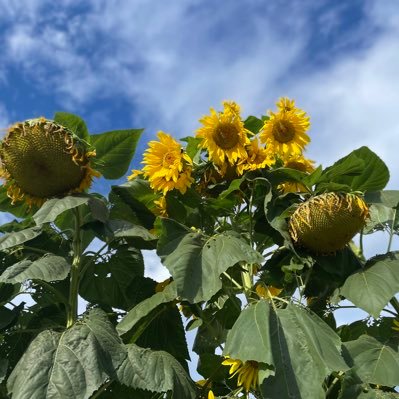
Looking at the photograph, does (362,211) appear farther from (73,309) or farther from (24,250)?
(24,250)

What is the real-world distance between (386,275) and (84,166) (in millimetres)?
1058

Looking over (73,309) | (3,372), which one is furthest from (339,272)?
(3,372)

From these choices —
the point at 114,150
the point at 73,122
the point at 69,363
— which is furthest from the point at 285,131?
the point at 69,363

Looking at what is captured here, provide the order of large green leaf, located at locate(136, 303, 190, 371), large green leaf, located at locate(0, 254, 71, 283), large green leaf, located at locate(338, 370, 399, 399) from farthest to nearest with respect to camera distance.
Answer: large green leaf, located at locate(136, 303, 190, 371) < large green leaf, located at locate(0, 254, 71, 283) < large green leaf, located at locate(338, 370, 399, 399)

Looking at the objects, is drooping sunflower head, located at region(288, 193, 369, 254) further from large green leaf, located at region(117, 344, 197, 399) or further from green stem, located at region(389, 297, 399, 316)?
large green leaf, located at region(117, 344, 197, 399)

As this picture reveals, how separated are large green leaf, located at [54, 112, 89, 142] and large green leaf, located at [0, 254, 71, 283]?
1.62 feet

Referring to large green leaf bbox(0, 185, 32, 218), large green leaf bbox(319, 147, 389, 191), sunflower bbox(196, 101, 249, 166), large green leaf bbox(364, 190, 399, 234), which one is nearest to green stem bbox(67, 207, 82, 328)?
large green leaf bbox(0, 185, 32, 218)

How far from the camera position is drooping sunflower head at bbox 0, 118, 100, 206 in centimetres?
229

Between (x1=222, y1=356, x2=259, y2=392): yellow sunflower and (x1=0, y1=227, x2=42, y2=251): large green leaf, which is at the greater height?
(x1=0, y1=227, x2=42, y2=251): large green leaf

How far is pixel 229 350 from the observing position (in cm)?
199

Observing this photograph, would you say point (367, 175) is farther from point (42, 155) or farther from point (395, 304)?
point (42, 155)

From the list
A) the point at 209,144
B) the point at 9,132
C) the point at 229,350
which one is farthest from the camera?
the point at 209,144

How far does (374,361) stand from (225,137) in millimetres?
927

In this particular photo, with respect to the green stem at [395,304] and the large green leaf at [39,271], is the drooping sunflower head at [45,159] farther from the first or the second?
the green stem at [395,304]
